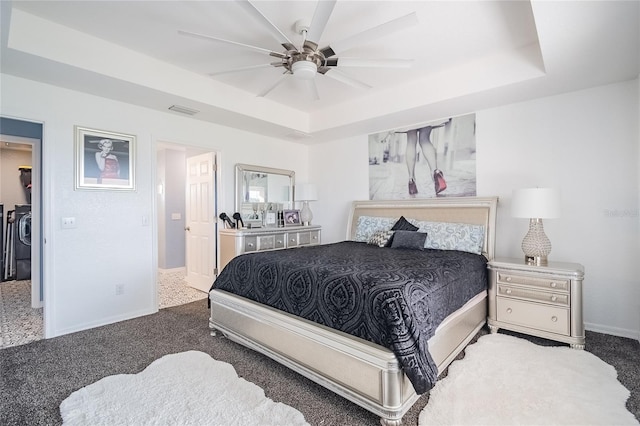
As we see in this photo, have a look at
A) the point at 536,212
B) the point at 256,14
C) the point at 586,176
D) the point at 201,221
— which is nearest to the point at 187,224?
the point at 201,221

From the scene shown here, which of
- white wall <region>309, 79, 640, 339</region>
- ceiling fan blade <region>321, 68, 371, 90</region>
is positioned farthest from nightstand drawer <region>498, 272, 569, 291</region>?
ceiling fan blade <region>321, 68, 371, 90</region>

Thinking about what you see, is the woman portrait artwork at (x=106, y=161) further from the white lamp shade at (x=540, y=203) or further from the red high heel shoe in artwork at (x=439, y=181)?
the white lamp shade at (x=540, y=203)

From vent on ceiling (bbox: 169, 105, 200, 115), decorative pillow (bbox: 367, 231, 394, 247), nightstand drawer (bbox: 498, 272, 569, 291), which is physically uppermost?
vent on ceiling (bbox: 169, 105, 200, 115)

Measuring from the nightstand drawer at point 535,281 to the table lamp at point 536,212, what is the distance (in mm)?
186

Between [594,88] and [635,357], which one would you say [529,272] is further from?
[594,88]

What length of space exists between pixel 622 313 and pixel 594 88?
230 cm

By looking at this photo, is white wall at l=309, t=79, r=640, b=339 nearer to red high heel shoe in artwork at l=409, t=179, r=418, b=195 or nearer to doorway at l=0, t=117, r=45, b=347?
red high heel shoe in artwork at l=409, t=179, r=418, b=195

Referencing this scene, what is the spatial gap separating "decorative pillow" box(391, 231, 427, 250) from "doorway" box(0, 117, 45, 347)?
3950mm

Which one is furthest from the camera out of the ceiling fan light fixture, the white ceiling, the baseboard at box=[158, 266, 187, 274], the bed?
the baseboard at box=[158, 266, 187, 274]

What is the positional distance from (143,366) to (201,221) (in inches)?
106

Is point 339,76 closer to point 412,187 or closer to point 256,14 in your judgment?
point 256,14

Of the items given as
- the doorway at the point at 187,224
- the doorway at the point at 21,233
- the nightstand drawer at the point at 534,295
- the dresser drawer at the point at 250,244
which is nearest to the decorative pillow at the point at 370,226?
the dresser drawer at the point at 250,244

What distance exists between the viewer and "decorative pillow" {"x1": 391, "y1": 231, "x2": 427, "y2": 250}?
3508mm

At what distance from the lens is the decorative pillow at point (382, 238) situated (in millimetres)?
3801
